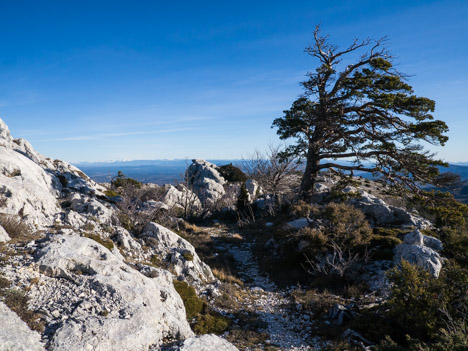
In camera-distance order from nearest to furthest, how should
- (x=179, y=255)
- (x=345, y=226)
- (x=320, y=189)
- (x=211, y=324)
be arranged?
(x=211, y=324)
(x=179, y=255)
(x=345, y=226)
(x=320, y=189)

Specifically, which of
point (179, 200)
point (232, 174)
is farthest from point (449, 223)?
point (232, 174)

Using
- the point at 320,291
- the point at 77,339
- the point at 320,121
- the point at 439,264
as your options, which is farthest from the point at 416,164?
the point at 77,339

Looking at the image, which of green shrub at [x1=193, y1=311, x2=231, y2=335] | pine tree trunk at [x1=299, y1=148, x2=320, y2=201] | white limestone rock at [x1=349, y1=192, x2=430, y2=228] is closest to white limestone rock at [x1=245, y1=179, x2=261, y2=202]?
pine tree trunk at [x1=299, y1=148, x2=320, y2=201]

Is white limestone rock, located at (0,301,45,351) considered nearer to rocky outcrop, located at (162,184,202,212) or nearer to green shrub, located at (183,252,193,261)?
green shrub, located at (183,252,193,261)

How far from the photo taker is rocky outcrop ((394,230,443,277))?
11.1 meters

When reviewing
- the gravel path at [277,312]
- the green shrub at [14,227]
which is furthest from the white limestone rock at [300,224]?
the green shrub at [14,227]

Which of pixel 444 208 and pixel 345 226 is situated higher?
pixel 444 208

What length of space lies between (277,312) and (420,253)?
717 centimetres

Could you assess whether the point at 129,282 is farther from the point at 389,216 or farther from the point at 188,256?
the point at 389,216

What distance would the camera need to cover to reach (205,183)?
3791 centimetres

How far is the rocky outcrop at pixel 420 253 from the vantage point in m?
11.1

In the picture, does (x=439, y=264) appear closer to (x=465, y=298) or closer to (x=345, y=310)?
(x=465, y=298)

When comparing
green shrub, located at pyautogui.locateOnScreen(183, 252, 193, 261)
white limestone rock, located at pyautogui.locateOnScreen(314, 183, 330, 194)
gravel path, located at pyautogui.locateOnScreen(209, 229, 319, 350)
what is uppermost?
white limestone rock, located at pyautogui.locateOnScreen(314, 183, 330, 194)

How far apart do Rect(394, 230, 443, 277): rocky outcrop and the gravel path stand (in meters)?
5.41
